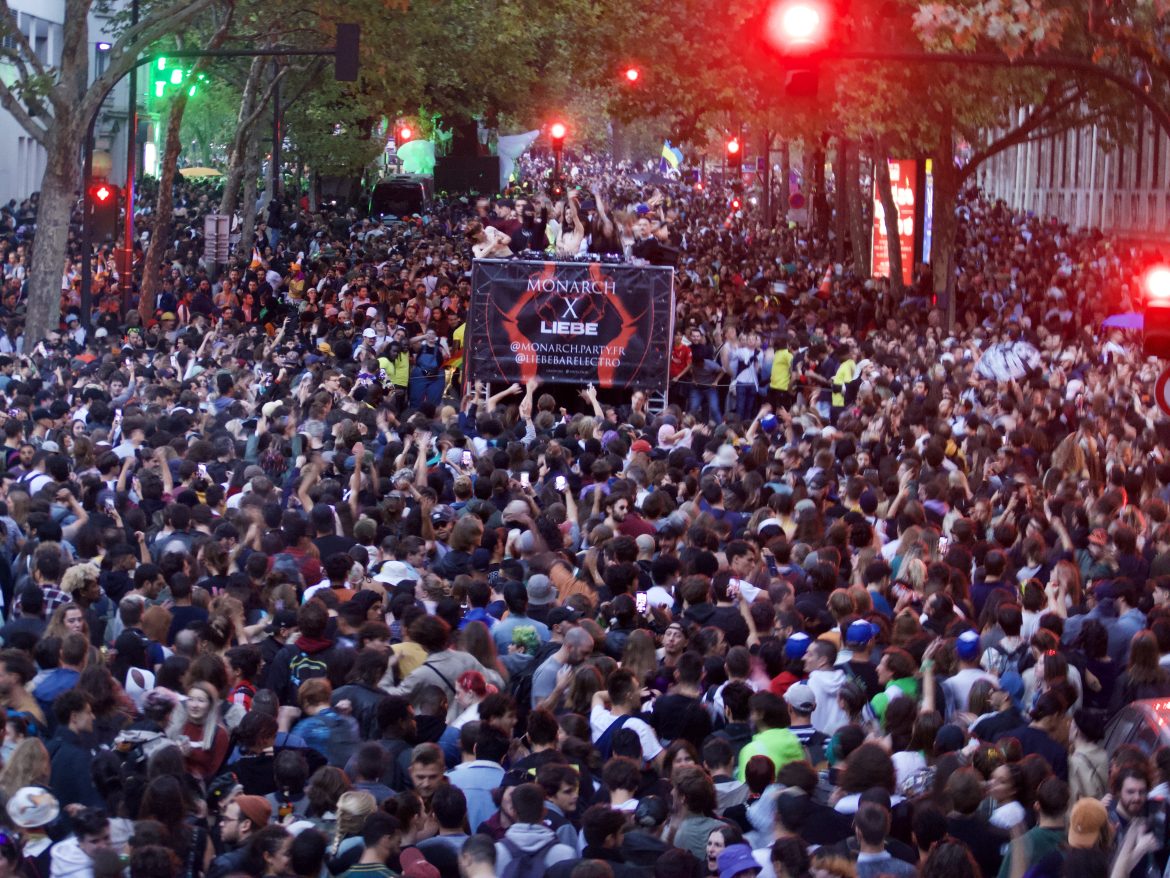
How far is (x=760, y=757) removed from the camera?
764 cm

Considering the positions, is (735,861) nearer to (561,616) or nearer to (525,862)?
(525,862)

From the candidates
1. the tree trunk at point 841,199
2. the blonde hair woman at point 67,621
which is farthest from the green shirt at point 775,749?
the tree trunk at point 841,199

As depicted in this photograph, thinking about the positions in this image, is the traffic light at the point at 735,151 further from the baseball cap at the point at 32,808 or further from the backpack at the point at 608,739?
the baseball cap at the point at 32,808

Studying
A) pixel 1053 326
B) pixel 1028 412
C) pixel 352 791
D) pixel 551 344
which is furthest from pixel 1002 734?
pixel 1053 326

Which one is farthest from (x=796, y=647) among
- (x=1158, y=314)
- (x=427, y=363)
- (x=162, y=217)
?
(x=162, y=217)

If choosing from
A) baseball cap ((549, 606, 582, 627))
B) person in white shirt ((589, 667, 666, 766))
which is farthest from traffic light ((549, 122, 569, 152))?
person in white shirt ((589, 667, 666, 766))

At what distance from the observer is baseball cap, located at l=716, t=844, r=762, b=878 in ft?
22.5

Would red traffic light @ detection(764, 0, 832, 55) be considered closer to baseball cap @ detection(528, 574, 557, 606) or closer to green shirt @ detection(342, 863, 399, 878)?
baseball cap @ detection(528, 574, 557, 606)

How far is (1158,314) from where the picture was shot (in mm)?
14180

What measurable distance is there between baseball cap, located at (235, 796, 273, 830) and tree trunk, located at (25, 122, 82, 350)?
21.2 metres

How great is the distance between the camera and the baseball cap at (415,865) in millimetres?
6664

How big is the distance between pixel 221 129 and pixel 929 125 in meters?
55.1

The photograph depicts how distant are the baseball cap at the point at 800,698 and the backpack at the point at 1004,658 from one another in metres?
1.48

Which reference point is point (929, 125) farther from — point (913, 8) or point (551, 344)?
point (551, 344)
